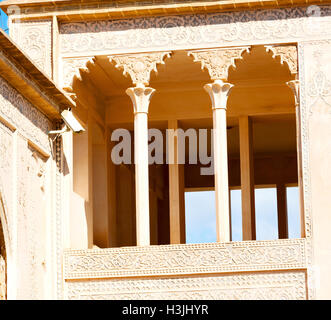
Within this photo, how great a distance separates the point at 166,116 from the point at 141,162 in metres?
2.40

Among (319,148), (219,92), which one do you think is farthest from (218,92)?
(319,148)

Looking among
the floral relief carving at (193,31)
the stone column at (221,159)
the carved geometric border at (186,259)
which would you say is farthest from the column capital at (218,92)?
the carved geometric border at (186,259)

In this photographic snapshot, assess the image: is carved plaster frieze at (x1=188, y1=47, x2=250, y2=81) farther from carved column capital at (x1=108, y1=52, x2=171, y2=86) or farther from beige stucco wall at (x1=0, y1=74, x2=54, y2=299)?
beige stucco wall at (x1=0, y1=74, x2=54, y2=299)

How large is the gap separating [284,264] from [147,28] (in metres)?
3.65

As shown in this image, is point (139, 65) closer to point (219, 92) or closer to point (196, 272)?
point (219, 92)

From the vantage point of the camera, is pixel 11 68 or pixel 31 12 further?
pixel 31 12

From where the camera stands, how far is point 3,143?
1477 cm

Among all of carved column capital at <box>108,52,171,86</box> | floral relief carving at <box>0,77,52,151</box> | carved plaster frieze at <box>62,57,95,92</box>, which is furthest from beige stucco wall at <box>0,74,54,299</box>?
carved column capital at <box>108,52,171,86</box>

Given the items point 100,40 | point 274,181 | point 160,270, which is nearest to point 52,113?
point 100,40

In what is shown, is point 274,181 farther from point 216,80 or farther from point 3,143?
point 3,143

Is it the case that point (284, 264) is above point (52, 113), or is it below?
below

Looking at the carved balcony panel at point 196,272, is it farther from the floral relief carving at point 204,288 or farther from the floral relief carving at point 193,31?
the floral relief carving at point 193,31

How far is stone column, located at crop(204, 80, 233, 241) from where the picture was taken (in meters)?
16.6

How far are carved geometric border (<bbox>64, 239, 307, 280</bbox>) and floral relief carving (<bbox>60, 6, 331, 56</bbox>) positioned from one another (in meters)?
2.69
